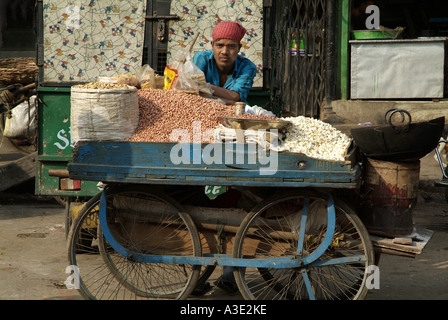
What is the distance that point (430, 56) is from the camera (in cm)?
955

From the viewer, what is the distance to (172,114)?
396 centimetres

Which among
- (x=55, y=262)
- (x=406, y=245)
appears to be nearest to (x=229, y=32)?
(x=406, y=245)

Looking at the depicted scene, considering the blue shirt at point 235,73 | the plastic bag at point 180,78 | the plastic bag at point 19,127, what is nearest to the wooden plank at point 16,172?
the plastic bag at point 19,127

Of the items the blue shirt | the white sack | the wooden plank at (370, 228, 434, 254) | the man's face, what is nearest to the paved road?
the wooden plank at (370, 228, 434, 254)

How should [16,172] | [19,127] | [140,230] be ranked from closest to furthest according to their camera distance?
[140,230] < [16,172] < [19,127]

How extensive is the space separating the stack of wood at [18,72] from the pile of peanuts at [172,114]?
309 centimetres

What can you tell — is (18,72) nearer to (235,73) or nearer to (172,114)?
(235,73)

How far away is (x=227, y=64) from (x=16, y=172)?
371 cm

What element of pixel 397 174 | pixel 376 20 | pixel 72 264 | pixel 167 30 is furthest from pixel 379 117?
pixel 72 264

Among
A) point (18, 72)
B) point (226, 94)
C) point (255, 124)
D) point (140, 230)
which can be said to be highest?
point (18, 72)

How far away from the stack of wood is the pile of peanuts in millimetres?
3087

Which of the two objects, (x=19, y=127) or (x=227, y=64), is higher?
(x=227, y=64)

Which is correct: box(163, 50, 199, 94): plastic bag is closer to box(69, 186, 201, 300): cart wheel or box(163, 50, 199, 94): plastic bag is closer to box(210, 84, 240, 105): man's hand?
box(210, 84, 240, 105): man's hand

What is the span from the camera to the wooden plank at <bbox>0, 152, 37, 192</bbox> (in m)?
7.39
